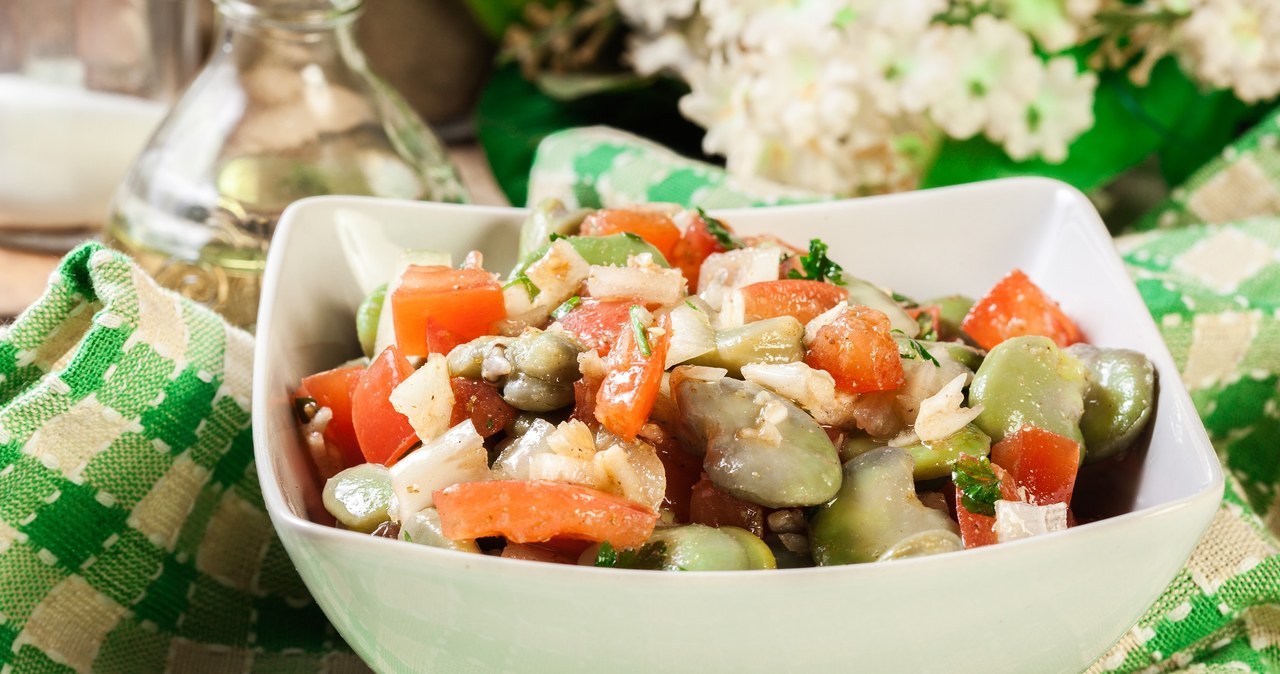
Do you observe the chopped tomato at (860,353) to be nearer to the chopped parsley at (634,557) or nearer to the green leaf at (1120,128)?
the chopped parsley at (634,557)

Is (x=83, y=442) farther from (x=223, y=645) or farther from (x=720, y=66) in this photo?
(x=720, y=66)

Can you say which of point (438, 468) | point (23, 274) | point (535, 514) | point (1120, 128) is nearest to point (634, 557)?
point (535, 514)

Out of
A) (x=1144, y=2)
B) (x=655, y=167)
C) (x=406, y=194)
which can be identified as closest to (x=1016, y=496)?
(x=655, y=167)

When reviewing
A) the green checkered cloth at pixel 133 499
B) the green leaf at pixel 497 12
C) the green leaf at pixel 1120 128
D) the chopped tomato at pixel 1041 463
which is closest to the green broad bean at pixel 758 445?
the chopped tomato at pixel 1041 463

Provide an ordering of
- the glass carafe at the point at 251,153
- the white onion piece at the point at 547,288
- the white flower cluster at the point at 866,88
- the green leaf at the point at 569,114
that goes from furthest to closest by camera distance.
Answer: the green leaf at the point at 569,114, the white flower cluster at the point at 866,88, the glass carafe at the point at 251,153, the white onion piece at the point at 547,288

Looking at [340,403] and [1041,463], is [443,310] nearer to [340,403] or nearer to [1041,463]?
[340,403]

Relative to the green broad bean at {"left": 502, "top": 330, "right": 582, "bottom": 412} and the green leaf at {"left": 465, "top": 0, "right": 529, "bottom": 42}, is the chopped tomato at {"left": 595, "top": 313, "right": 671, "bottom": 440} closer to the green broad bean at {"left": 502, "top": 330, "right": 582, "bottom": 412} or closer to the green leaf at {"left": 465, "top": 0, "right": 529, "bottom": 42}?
the green broad bean at {"left": 502, "top": 330, "right": 582, "bottom": 412}
